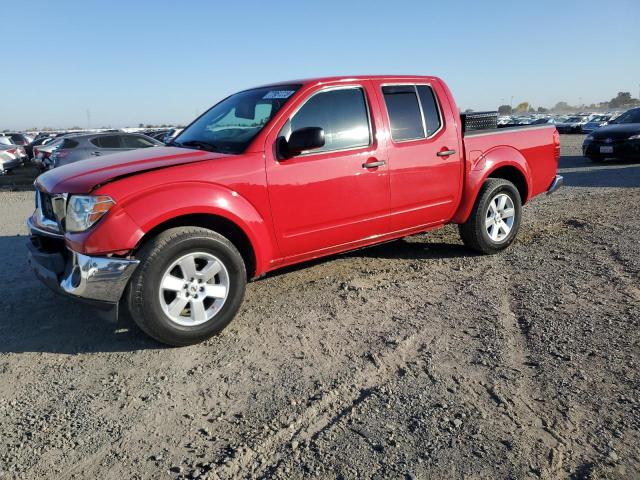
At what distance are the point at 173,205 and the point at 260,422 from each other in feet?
5.24

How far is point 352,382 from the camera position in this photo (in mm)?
3092

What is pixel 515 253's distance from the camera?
571cm

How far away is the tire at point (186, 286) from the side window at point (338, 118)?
3.78 ft

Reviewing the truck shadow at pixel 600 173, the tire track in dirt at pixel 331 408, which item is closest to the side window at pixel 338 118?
the tire track in dirt at pixel 331 408

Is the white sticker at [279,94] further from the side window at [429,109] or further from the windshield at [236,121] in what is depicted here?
the side window at [429,109]

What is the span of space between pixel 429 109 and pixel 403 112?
40cm

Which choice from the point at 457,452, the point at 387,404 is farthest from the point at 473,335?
the point at 457,452

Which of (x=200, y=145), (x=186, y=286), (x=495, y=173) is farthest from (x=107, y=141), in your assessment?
(x=186, y=286)

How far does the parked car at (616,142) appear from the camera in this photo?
1334 cm

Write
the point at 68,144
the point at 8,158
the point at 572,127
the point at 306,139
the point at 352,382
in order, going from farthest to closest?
the point at 572,127 < the point at 8,158 < the point at 68,144 < the point at 306,139 < the point at 352,382

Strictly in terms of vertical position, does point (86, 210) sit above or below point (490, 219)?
above

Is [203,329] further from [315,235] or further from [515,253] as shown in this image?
[515,253]

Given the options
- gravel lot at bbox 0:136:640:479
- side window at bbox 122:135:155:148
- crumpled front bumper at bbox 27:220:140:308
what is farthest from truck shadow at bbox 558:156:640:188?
side window at bbox 122:135:155:148

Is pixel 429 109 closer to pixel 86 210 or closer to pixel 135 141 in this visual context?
pixel 86 210
